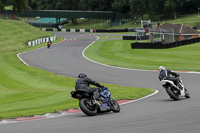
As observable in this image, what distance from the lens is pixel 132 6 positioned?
131 meters

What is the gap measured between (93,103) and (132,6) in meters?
119

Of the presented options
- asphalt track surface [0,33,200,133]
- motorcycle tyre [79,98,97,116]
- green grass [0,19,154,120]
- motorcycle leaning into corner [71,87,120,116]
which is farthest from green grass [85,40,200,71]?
motorcycle tyre [79,98,97,116]

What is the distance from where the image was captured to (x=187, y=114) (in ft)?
43.4

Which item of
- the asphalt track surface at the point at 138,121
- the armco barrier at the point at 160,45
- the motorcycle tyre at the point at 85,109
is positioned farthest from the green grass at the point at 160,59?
the motorcycle tyre at the point at 85,109

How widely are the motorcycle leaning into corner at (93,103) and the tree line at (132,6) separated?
102 metres

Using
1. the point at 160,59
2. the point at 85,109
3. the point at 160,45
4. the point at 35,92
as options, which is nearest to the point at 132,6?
the point at 160,45

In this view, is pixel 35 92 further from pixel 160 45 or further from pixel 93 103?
pixel 160 45

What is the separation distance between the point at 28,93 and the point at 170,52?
31488 millimetres

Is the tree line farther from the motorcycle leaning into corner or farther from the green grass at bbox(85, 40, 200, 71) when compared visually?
the motorcycle leaning into corner

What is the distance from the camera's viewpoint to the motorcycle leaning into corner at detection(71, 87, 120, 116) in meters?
13.9

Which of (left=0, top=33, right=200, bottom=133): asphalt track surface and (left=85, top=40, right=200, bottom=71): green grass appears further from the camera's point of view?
(left=85, top=40, right=200, bottom=71): green grass

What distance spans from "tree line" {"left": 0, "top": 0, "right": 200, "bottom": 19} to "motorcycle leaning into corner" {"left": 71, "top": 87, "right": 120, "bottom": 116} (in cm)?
10190

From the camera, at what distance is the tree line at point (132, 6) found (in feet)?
394

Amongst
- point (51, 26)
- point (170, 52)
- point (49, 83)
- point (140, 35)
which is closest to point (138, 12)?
point (51, 26)
